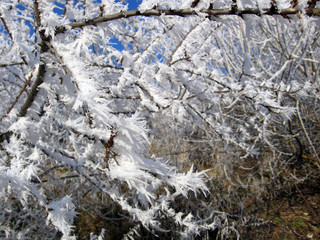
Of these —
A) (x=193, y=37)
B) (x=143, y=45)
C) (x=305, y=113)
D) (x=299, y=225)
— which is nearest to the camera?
(x=193, y=37)

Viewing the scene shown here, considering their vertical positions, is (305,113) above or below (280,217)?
above

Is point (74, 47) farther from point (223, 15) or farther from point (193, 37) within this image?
point (193, 37)

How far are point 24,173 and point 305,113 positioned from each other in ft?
12.9

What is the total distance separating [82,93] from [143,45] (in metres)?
1.56

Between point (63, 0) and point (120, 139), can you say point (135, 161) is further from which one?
point (63, 0)

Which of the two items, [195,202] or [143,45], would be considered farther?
[195,202]

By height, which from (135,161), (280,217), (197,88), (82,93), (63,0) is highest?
(63,0)

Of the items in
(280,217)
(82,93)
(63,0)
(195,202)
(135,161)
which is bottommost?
(280,217)

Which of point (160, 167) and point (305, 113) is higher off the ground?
point (160, 167)

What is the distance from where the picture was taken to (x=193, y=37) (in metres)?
1.31

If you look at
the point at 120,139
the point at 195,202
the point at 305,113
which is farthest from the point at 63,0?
the point at 305,113

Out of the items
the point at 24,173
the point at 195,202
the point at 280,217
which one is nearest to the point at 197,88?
the point at 24,173

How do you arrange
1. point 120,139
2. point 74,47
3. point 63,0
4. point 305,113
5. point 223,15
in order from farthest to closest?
1. point 305,113
2. point 63,0
3. point 74,47
4. point 223,15
5. point 120,139

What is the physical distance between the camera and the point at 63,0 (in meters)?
0.97
